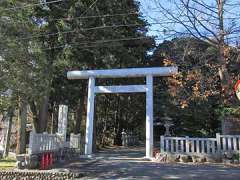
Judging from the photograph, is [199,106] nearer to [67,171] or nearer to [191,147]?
[191,147]

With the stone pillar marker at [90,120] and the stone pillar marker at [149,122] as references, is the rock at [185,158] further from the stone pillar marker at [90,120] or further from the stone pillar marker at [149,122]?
the stone pillar marker at [90,120]

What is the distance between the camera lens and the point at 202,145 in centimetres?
1559

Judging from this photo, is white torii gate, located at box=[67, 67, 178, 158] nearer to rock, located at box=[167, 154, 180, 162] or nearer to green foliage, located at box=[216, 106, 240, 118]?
rock, located at box=[167, 154, 180, 162]

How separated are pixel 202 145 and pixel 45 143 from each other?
6762 mm

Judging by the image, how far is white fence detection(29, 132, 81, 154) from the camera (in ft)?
42.4

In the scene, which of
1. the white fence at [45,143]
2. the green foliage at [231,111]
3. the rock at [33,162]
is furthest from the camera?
the green foliage at [231,111]

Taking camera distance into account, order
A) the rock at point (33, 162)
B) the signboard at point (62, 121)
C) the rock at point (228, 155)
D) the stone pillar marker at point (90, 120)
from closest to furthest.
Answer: the rock at point (33, 162) → the rock at point (228, 155) → the signboard at point (62, 121) → the stone pillar marker at point (90, 120)

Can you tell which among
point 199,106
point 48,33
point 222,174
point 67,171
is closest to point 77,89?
point 48,33

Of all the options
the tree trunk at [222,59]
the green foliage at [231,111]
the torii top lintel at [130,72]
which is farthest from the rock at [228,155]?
the torii top lintel at [130,72]

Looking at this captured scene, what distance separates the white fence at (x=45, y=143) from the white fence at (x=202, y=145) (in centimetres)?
471

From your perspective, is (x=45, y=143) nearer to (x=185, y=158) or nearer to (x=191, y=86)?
(x=185, y=158)

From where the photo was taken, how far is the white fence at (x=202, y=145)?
15.3 meters

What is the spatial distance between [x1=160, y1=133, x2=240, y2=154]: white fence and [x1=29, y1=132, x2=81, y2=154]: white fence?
4.71m

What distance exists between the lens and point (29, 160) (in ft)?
41.7
